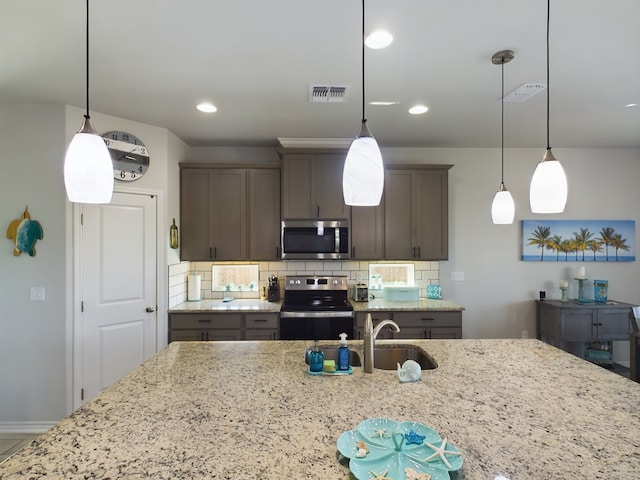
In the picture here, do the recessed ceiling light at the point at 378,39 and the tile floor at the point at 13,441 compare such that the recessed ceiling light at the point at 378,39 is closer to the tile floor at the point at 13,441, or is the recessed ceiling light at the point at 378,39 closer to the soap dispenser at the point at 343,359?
the soap dispenser at the point at 343,359

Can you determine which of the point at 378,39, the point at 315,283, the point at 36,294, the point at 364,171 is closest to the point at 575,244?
the point at 315,283

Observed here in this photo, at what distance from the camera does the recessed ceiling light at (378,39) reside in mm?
1810

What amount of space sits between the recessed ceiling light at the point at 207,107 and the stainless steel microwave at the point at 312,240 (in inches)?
50.9

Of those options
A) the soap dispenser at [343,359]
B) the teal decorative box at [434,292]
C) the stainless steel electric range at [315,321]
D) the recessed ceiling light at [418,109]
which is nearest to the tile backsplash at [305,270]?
the teal decorative box at [434,292]

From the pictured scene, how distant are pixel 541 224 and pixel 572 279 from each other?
770 millimetres

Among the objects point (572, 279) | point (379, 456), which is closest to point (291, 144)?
point (379, 456)

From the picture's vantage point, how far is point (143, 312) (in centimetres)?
313

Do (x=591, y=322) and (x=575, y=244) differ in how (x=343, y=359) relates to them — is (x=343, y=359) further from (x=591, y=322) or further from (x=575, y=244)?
(x=575, y=244)

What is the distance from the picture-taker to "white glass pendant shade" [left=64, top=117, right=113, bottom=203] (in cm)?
114

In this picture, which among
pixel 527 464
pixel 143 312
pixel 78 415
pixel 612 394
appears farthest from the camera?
pixel 143 312

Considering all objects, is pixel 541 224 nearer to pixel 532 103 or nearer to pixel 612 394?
pixel 532 103

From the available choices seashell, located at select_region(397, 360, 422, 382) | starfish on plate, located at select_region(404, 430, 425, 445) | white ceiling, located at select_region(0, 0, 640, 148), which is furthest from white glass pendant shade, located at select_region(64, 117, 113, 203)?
seashell, located at select_region(397, 360, 422, 382)

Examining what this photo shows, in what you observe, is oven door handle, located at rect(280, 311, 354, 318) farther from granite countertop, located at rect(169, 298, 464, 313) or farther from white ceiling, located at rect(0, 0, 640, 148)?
white ceiling, located at rect(0, 0, 640, 148)

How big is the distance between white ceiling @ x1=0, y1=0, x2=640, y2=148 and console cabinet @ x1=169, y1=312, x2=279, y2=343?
1.90m
